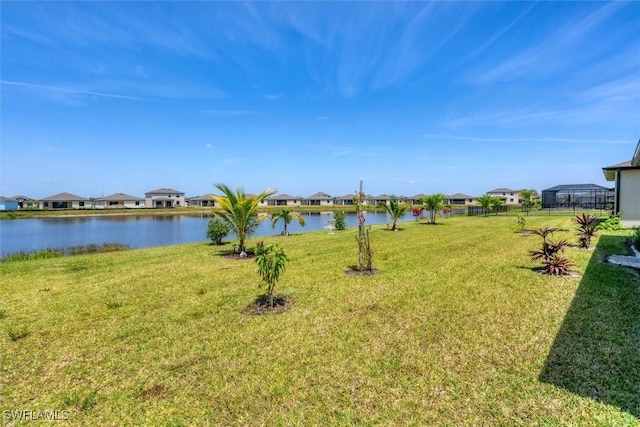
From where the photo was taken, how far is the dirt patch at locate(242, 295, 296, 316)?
206 inches

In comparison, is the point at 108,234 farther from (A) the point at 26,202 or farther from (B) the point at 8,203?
(B) the point at 8,203

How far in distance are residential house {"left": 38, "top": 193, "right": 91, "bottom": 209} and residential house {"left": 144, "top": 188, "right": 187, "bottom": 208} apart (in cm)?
1160

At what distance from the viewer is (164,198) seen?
7425 centimetres

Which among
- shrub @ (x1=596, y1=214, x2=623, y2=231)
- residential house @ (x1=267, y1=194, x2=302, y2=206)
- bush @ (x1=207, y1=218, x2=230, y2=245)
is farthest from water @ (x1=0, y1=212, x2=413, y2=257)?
residential house @ (x1=267, y1=194, x2=302, y2=206)

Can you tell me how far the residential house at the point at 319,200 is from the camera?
8682 centimetres

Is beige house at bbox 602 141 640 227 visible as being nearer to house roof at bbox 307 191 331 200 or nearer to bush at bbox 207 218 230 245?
bush at bbox 207 218 230 245

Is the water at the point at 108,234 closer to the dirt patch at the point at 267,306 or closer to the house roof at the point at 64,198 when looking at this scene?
the dirt patch at the point at 267,306

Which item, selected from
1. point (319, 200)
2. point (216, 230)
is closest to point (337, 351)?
point (216, 230)

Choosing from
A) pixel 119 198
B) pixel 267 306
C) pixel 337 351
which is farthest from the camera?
pixel 119 198

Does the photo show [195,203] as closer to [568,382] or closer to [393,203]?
[393,203]

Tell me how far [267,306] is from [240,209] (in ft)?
17.9

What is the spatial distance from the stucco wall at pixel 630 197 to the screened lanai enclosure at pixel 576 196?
29929 millimetres

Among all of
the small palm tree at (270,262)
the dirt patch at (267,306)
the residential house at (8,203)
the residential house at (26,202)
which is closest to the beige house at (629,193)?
the dirt patch at (267,306)

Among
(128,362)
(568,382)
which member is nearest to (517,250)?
(568,382)
